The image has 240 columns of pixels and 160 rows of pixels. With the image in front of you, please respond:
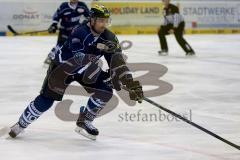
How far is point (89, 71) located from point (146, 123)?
1285mm

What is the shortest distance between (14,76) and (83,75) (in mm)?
4847

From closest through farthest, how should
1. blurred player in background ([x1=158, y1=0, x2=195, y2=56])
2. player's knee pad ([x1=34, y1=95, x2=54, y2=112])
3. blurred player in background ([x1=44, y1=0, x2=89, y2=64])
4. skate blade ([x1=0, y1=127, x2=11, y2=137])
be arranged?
player's knee pad ([x1=34, y1=95, x2=54, y2=112]), skate blade ([x1=0, y1=127, x2=11, y2=137]), blurred player in background ([x1=44, y1=0, x2=89, y2=64]), blurred player in background ([x1=158, y1=0, x2=195, y2=56])

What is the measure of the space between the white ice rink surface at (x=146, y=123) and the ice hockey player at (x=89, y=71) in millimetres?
299

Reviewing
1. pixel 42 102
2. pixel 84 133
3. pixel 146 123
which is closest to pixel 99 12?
pixel 42 102

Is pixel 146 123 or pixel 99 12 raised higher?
pixel 99 12

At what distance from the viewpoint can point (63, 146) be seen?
511 centimetres

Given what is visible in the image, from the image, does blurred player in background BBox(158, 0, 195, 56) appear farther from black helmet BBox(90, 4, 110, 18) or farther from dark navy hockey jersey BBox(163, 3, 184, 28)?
black helmet BBox(90, 4, 110, 18)

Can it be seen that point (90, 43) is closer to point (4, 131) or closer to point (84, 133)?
point (84, 133)

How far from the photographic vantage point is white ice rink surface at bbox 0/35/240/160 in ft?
16.0

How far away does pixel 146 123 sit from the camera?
6.22 m

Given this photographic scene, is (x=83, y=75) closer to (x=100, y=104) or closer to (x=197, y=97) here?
(x=100, y=104)

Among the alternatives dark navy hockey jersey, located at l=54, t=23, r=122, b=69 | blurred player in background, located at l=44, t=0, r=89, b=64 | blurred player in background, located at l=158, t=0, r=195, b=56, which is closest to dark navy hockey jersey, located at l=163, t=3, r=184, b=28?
blurred player in background, located at l=158, t=0, r=195, b=56

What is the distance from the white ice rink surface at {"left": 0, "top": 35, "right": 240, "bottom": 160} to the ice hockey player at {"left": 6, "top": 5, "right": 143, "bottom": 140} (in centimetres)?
30

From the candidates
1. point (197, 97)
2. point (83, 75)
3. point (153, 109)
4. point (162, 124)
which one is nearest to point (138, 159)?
point (83, 75)
